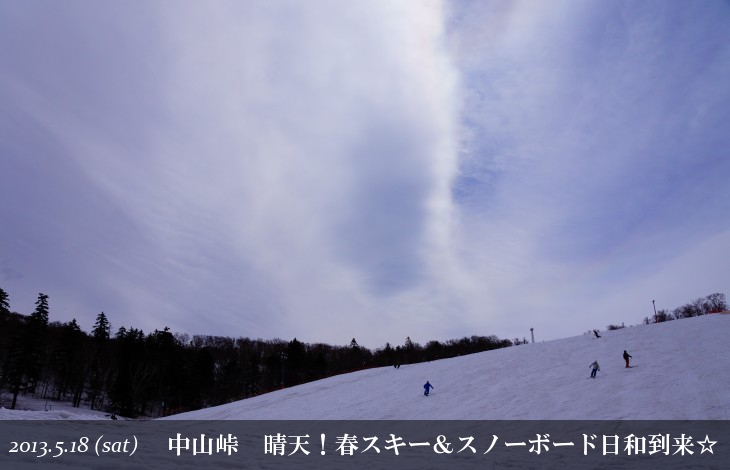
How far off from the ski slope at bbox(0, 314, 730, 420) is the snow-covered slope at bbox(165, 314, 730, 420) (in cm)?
6

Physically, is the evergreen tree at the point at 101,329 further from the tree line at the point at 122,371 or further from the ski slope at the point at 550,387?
the ski slope at the point at 550,387

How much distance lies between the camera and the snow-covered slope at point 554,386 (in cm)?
2103

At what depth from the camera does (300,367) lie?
101 m

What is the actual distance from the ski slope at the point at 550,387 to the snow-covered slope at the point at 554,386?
57 mm

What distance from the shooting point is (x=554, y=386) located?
89.8 ft

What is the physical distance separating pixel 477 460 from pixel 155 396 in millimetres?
79335

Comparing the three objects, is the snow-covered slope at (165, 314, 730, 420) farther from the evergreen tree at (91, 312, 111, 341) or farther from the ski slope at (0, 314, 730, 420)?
the evergreen tree at (91, 312, 111, 341)

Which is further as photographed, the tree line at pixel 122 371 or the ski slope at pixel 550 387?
the tree line at pixel 122 371

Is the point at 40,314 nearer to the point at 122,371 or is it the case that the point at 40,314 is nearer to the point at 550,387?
the point at 122,371

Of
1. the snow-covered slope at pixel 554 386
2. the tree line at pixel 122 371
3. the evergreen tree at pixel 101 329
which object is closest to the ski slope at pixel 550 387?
the snow-covered slope at pixel 554 386

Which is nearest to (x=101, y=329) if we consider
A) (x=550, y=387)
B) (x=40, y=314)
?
(x=40, y=314)

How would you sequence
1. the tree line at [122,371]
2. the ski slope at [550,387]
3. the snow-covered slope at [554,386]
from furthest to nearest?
the tree line at [122,371]
the snow-covered slope at [554,386]
the ski slope at [550,387]

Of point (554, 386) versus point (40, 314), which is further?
point (40, 314)

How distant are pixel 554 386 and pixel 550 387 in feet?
1.01
